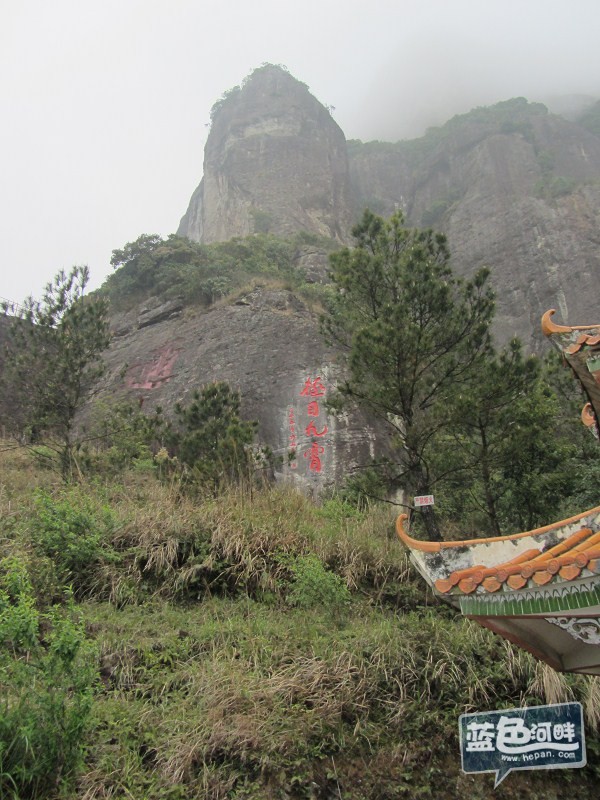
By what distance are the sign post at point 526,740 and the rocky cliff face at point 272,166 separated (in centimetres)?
3010

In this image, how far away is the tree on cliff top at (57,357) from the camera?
9609mm

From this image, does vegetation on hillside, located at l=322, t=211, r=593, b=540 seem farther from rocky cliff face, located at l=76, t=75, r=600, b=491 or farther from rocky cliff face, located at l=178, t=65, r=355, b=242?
rocky cliff face, located at l=178, t=65, r=355, b=242

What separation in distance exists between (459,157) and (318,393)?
94.9 ft

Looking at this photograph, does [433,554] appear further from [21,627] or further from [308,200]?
[308,200]

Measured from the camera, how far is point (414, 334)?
7.79 metres

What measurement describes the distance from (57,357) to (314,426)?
6.05 meters

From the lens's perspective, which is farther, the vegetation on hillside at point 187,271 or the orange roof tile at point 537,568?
the vegetation on hillside at point 187,271

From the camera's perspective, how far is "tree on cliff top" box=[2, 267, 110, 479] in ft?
31.5

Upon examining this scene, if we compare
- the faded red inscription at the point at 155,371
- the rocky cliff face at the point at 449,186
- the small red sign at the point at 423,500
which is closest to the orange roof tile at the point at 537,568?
the small red sign at the point at 423,500

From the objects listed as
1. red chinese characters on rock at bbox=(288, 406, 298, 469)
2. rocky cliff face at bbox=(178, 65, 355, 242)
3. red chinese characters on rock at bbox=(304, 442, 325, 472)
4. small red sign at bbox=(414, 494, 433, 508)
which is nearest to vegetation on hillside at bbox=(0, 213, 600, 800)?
small red sign at bbox=(414, 494, 433, 508)

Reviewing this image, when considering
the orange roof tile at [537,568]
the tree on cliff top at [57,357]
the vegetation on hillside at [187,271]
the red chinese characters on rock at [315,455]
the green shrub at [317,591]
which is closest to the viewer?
the orange roof tile at [537,568]

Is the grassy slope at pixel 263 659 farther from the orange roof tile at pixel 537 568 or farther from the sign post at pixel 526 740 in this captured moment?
the orange roof tile at pixel 537 568

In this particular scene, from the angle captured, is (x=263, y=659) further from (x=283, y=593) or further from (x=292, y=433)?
(x=292, y=433)

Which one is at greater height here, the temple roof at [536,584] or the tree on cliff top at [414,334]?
the tree on cliff top at [414,334]
